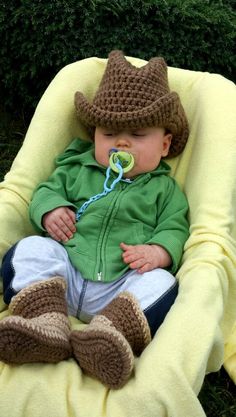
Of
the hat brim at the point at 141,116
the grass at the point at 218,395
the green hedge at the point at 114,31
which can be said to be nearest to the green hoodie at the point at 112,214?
the hat brim at the point at 141,116

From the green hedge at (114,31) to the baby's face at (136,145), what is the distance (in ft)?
3.78

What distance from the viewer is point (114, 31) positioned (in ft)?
11.4

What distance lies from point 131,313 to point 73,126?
1.07m

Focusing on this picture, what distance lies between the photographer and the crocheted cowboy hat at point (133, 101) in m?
2.37

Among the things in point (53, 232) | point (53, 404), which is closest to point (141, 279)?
point (53, 232)

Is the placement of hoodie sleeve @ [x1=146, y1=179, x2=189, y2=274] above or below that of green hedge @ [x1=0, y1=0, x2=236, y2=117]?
below

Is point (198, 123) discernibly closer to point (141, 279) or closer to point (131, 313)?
point (141, 279)

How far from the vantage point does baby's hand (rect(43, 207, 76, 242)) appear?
236 centimetres

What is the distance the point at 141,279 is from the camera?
7.20ft

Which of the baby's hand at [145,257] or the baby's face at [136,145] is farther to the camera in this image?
the baby's face at [136,145]

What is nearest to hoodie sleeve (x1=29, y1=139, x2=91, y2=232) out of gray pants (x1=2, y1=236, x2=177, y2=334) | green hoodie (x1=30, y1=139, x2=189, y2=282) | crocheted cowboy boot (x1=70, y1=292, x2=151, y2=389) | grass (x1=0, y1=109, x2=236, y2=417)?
green hoodie (x1=30, y1=139, x2=189, y2=282)

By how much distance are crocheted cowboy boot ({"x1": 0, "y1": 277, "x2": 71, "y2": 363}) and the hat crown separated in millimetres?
727

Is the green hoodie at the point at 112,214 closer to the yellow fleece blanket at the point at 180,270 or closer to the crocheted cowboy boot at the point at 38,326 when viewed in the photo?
the yellow fleece blanket at the point at 180,270

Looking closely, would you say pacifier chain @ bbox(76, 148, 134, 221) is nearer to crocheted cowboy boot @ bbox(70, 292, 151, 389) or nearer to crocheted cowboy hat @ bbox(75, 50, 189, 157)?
crocheted cowboy hat @ bbox(75, 50, 189, 157)
